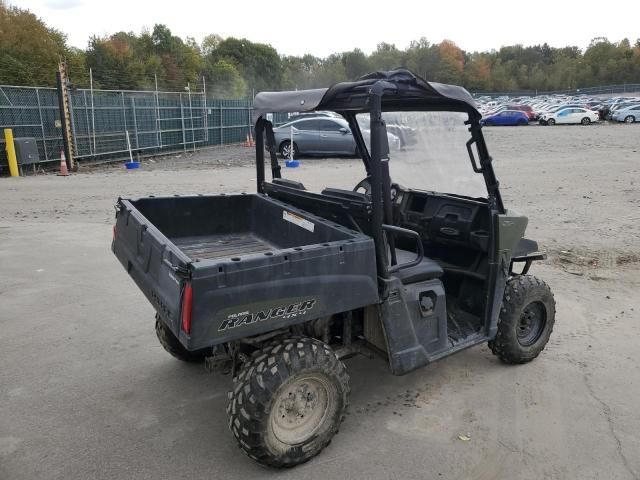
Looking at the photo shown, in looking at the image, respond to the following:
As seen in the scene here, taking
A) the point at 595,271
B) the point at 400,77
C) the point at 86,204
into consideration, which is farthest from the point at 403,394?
the point at 86,204

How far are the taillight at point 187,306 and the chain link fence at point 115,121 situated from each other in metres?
13.9

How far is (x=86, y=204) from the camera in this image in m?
10.4

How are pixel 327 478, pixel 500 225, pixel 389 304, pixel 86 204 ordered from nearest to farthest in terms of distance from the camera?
pixel 327 478 → pixel 389 304 → pixel 500 225 → pixel 86 204

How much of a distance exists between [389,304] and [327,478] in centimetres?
100

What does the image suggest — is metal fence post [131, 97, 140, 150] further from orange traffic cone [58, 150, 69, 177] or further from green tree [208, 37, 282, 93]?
green tree [208, 37, 282, 93]

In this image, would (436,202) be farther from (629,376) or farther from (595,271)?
(595,271)

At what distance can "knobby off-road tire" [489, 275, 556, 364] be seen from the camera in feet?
12.9

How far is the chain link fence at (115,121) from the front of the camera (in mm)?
14602

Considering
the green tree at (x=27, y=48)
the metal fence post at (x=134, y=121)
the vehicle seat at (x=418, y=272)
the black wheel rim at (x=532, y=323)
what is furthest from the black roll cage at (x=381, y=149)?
the green tree at (x=27, y=48)

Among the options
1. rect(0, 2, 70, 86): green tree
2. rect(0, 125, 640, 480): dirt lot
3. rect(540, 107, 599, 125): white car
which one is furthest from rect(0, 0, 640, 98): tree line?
rect(0, 125, 640, 480): dirt lot

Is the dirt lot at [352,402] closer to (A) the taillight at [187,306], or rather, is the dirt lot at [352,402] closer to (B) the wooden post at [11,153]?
(A) the taillight at [187,306]

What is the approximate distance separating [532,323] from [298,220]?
2.02m

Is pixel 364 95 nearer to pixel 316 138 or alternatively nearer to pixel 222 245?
pixel 222 245

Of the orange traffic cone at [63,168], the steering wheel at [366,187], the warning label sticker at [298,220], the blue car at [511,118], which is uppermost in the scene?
the steering wheel at [366,187]
